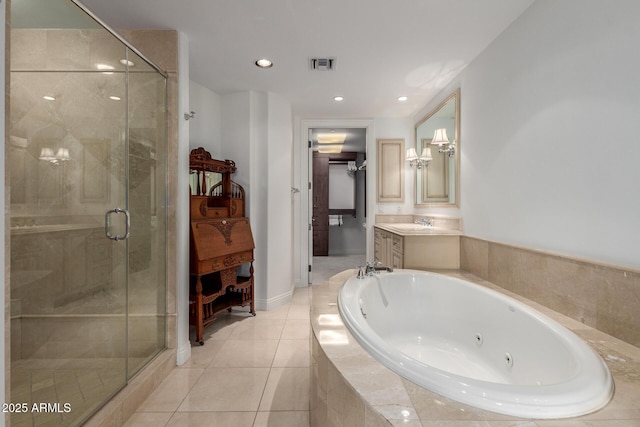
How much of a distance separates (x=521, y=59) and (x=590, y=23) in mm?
441

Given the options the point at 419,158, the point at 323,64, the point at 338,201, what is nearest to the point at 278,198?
the point at 323,64

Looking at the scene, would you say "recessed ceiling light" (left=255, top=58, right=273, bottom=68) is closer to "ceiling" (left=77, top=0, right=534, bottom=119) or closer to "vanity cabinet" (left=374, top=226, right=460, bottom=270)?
"ceiling" (left=77, top=0, right=534, bottom=119)

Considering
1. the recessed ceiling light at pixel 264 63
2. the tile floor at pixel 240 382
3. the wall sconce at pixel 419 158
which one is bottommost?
the tile floor at pixel 240 382

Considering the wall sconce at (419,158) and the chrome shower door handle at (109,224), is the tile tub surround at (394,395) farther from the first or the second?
the wall sconce at (419,158)

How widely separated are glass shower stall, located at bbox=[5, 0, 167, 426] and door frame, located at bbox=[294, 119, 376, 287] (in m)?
2.02

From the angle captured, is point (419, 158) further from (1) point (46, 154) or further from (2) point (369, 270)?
(1) point (46, 154)

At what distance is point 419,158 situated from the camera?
3.36 metres

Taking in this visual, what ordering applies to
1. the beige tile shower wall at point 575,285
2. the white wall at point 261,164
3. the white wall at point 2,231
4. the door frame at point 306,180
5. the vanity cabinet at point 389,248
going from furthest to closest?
the door frame at point 306,180 < the white wall at point 261,164 < the vanity cabinet at point 389,248 < the beige tile shower wall at point 575,285 < the white wall at point 2,231

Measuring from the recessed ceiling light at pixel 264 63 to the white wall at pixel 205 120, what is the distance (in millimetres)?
765

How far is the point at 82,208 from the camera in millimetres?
1392

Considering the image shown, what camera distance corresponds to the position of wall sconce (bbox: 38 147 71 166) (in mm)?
1227

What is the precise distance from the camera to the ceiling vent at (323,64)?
2.25 metres

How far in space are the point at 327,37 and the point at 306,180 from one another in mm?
1905

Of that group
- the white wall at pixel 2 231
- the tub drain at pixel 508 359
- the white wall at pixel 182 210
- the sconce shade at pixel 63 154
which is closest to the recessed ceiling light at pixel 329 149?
the white wall at pixel 182 210
